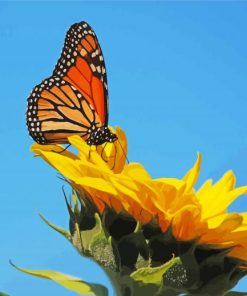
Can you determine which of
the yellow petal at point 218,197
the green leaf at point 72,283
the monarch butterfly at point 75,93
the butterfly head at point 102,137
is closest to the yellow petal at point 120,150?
the butterfly head at point 102,137

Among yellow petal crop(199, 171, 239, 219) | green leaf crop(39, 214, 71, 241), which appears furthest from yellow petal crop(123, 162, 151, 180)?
green leaf crop(39, 214, 71, 241)

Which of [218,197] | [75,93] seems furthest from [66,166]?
[75,93]

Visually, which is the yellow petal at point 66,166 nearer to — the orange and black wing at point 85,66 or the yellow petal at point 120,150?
the yellow petal at point 120,150

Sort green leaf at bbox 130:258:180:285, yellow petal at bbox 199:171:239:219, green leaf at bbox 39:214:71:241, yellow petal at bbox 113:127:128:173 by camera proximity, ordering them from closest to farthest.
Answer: green leaf at bbox 130:258:180:285
yellow petal at bbox 199:171:239:219
green leaf at bbox 39:214:71:241
yellow petal at bbox 113:127:128:173

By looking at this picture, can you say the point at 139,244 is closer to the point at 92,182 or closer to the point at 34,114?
the point at 92,182

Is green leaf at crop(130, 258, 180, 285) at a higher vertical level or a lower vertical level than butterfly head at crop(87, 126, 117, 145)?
lower

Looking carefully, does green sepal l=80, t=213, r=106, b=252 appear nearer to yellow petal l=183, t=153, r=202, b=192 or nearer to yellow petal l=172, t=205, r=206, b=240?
yellow petal l=172, t=205, r=206, b=240

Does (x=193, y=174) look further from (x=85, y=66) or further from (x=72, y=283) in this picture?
(x=85, y=66)

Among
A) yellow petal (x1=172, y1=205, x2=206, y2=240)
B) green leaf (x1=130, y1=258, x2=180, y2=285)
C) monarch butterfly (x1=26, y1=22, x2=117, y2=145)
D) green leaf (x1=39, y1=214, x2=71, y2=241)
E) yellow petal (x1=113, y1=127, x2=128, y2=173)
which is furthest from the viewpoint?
monarch butterfly (x1=26, y1=22, x2=117, y2=145)
